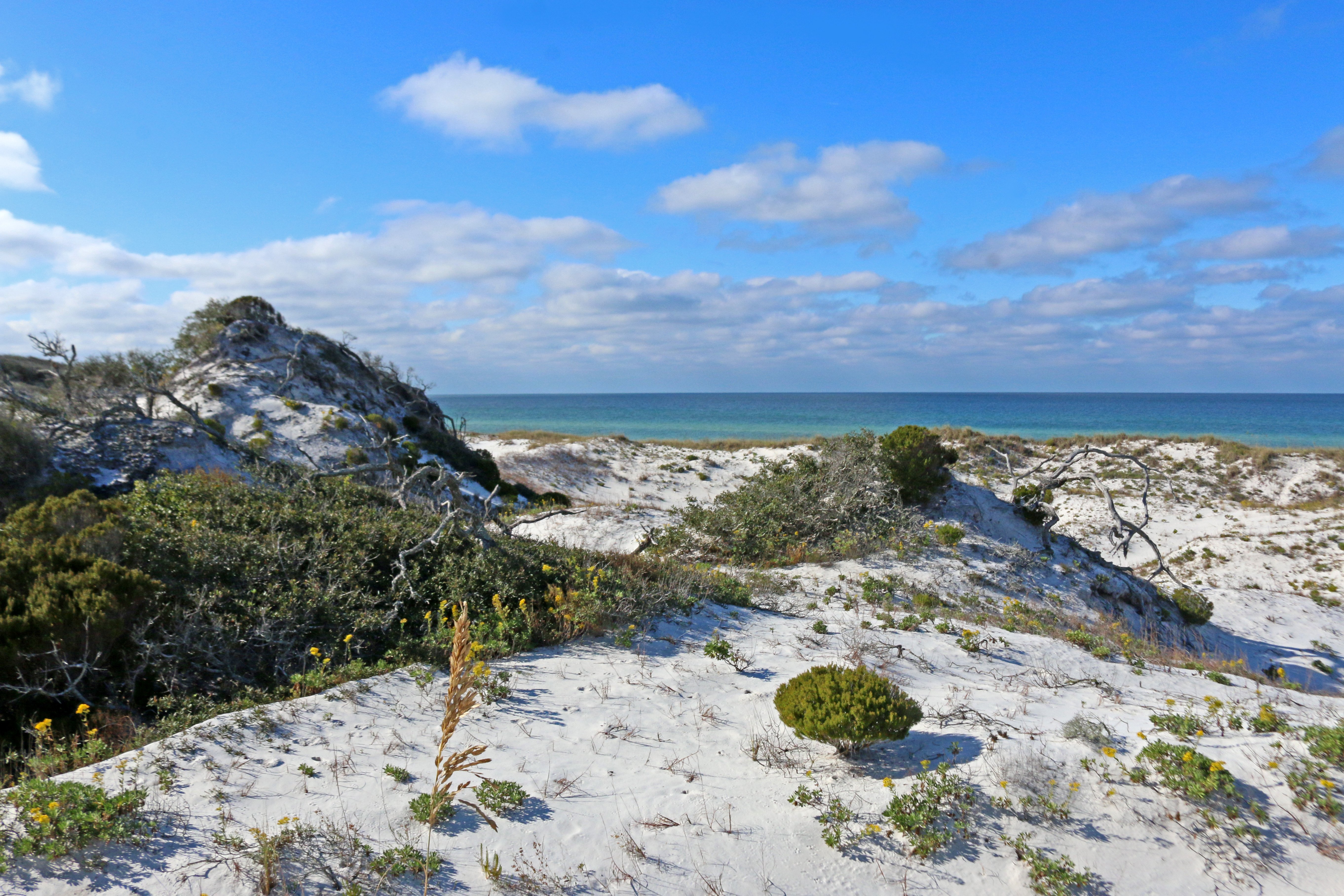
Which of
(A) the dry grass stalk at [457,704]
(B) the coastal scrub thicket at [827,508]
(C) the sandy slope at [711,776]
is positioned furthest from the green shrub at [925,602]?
(A) the dry grass stalk at [457,704]

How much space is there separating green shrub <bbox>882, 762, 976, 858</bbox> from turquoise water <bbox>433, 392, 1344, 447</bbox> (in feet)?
147

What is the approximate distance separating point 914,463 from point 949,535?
8.48ft

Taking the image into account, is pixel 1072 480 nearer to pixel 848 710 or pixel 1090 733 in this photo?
pixel 1090 733

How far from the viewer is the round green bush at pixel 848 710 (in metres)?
4.61

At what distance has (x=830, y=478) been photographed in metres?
14.3

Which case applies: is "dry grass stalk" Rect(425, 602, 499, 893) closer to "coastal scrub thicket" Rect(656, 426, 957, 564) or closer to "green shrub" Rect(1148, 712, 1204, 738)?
"green shrub" Rect(1148, 712, 1204, 738)

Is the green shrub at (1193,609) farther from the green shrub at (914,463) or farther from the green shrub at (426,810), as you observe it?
the green shrub at (426,810)

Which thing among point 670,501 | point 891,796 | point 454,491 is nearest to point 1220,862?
point 891,796

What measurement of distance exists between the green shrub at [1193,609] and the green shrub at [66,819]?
1730 centimetres

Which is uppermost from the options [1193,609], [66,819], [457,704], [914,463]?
[914,463]

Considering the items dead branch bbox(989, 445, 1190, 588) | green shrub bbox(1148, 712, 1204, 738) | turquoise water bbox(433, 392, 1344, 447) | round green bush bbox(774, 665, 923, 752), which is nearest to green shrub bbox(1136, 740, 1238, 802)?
green shrub bbox(1148, 712, 1204, 738)

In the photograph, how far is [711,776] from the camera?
4.62 meters

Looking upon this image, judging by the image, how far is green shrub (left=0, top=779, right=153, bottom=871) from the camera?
3264 mm

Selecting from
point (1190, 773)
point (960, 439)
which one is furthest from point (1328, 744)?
point (960, 439)
